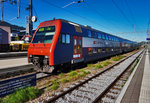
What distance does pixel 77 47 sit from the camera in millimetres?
9258

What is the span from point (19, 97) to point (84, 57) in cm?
689

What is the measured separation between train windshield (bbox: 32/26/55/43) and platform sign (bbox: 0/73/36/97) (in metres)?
2.92

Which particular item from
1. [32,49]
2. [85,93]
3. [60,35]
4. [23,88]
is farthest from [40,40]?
[85,93]

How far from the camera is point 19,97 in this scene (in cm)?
413

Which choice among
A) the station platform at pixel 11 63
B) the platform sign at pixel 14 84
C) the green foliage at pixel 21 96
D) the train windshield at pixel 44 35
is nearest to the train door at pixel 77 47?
the train windshield at pixel 44 35

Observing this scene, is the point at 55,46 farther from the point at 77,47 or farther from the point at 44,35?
the point at 77,47

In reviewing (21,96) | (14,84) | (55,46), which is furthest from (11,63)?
(21,96)

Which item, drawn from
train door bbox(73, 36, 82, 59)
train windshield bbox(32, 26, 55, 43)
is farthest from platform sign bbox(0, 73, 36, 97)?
train door bbox(73, 36, 82, 59)

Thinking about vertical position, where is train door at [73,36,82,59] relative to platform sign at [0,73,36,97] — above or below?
above

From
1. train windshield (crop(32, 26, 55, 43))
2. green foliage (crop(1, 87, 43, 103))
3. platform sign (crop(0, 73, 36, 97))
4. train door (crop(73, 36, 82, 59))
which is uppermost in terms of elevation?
train windshield (crop(32, 26, 55, 43))

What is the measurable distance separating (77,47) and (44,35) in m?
2.83

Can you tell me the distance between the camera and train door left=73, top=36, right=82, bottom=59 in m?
8.90

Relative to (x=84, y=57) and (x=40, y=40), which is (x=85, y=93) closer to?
(x=40, y=40)

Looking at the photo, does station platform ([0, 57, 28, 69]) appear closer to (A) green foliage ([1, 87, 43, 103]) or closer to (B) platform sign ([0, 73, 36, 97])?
(B) platform sign ([0, 73, 36, 97])
